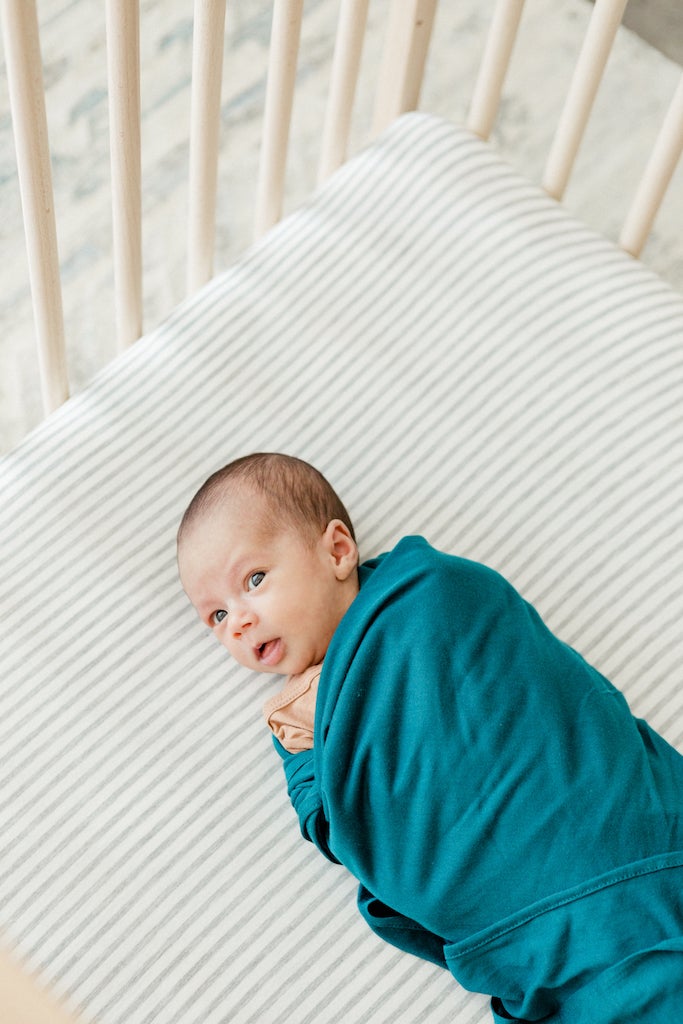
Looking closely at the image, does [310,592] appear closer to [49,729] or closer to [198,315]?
[49,729]

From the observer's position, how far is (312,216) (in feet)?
4.02

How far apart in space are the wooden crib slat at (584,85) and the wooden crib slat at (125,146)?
1.43ft

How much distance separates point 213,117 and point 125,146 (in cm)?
10

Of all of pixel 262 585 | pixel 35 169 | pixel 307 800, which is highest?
pixel 35 169

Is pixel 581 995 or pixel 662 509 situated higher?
pixel 662 509

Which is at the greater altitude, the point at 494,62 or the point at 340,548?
the point at 494,62

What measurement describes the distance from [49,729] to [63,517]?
0.67 ft

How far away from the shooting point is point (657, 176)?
3.66 feet

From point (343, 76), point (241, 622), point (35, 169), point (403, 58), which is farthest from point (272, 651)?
point (403, 58)

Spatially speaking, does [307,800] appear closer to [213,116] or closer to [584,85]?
[213,116]

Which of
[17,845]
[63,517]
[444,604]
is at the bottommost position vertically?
[17,845]

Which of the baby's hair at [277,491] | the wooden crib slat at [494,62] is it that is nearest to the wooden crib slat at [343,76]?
the wooden crib slat at [494,62]

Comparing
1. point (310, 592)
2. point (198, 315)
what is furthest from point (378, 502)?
point (198, 315)

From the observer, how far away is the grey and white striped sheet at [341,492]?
90 cm
